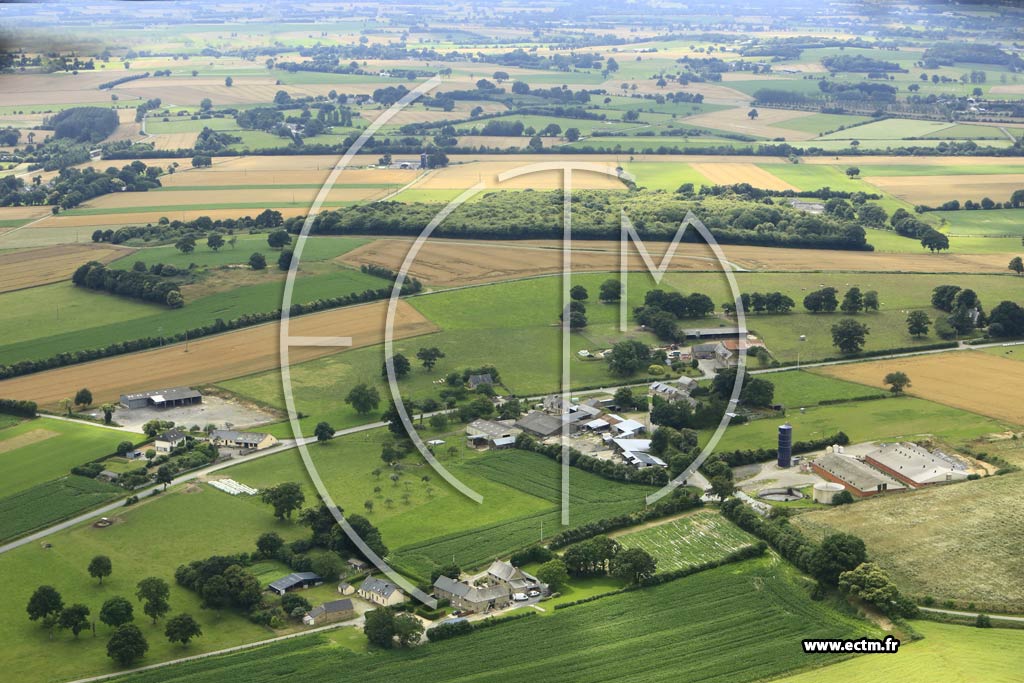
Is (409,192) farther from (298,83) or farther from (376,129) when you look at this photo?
(298,83)

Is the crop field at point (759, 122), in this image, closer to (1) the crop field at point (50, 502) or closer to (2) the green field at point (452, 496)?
(2) the green field at point (452, 496)

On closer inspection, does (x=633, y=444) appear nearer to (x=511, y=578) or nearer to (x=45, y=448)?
(x=511, y=578)

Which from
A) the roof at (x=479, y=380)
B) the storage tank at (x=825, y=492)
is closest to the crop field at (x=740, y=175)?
→ the roof at (x=479, y=380)

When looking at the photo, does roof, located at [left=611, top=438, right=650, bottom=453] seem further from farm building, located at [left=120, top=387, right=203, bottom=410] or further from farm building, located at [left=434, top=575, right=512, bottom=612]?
farm building, located at [left=120, top=387, right=203, bottom=410]

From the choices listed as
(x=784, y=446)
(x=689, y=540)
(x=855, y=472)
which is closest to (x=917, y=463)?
(x=855, y=472)

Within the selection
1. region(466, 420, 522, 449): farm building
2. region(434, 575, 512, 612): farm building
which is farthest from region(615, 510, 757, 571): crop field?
region(466, 420, 522, 449): farm building

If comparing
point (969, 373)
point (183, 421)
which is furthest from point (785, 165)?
point (183, 421)
